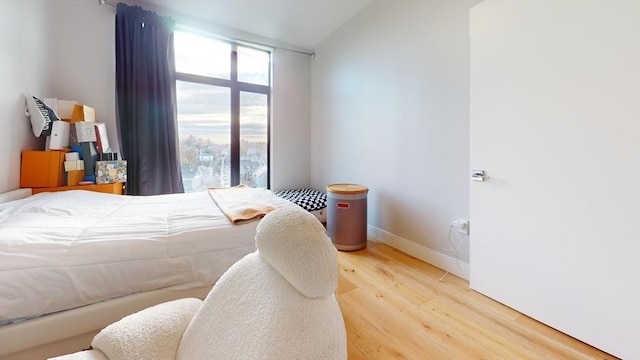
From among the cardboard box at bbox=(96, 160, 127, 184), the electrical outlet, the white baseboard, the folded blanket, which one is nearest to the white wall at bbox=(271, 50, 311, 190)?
the white baseboard

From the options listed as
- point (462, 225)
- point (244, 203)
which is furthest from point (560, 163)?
point (244, 203)

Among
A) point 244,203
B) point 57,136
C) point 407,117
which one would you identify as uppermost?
point 407,117

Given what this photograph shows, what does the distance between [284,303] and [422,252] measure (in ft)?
6.52

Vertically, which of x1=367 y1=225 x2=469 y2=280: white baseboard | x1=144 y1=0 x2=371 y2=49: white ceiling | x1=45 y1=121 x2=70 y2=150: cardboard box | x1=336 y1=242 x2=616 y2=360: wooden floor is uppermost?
x1=144 y1=0 x2=371 y2=49: white ceiling

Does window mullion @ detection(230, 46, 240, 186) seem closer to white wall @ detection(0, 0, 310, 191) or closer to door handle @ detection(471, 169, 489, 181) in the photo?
white wall @ detection(0, 0, 310, 191)

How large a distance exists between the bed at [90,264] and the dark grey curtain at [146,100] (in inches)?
46.5

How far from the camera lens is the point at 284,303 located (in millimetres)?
490

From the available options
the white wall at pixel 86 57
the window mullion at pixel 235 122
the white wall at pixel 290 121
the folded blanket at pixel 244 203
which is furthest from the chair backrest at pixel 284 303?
the white wall at pixel 290 121

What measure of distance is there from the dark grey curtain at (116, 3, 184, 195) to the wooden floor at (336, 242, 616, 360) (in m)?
2.26

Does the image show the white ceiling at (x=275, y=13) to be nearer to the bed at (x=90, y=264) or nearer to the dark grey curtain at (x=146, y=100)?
the dark grey curtain at (x=146, y=100)

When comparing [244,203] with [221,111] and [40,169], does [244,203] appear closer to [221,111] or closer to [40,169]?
[40,169]

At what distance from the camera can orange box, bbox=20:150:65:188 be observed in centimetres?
175

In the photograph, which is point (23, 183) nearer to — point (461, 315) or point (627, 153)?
point (461, 315)

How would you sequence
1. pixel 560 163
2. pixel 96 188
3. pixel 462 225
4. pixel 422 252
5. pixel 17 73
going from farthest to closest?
pixel 422 252 → pixel 96 188 → pixel 462 225 → pixel 17 73 → pixel 560 163
